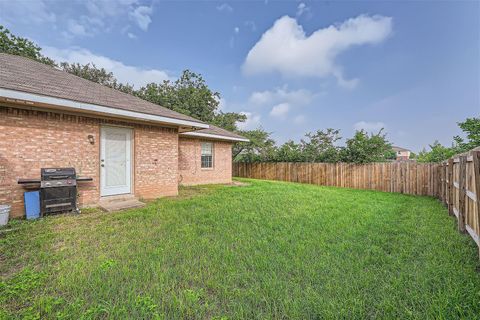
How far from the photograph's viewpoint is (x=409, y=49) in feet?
28.0

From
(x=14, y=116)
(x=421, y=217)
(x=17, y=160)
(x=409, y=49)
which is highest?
(x=409, y=49)

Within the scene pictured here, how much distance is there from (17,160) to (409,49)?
13.7 metres

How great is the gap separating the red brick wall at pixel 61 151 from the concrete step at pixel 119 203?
0.28 m

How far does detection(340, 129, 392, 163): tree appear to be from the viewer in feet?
36.0

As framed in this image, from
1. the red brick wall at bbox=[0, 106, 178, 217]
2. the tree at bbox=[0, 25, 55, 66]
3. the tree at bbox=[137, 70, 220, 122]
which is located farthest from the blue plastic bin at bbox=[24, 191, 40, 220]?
the tree at bbox=[0, 25, 55, 66]

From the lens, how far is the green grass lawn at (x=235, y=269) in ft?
5.90

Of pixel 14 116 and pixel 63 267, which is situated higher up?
pixel 14 116

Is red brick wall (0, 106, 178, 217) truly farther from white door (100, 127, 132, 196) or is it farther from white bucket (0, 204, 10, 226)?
white bucket (0, 204, 10, 226)

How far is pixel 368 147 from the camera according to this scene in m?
11.0

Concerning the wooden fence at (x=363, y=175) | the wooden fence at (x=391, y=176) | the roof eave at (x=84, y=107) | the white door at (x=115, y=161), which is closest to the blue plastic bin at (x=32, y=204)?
the white door at (x=115, y=161)

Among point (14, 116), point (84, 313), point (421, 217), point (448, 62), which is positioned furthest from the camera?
point (448, 62)

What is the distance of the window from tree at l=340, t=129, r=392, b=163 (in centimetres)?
804

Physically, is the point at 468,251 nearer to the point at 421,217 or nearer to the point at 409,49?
the point at 421,217

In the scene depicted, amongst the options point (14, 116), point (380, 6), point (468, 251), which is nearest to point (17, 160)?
point (14, 116)
